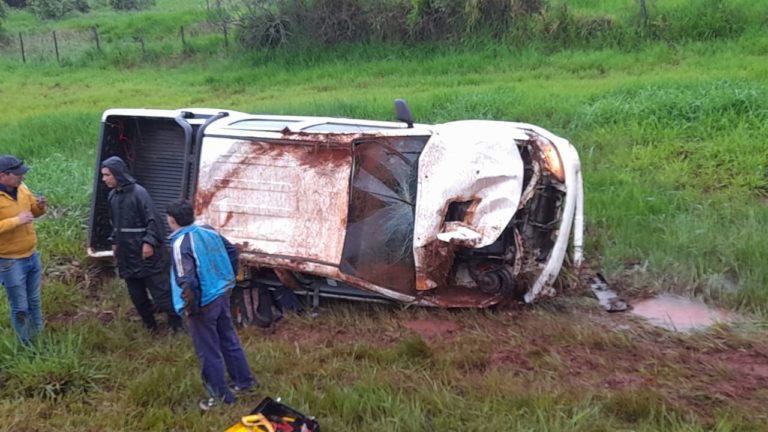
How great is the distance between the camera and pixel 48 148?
11.1m

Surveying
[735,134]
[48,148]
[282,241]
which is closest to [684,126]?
[735,134]

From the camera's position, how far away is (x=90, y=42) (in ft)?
82.3

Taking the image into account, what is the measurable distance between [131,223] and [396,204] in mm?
2053

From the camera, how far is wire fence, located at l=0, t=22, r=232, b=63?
21.6 metres

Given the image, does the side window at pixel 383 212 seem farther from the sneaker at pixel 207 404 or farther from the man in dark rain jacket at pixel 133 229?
the sneaker at pixel 207 404

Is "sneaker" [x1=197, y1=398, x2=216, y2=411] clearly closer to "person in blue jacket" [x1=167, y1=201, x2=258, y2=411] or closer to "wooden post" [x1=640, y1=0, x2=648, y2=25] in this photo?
"person in blue jacket" [x1=167, y1=201, x2=258, y2=411]

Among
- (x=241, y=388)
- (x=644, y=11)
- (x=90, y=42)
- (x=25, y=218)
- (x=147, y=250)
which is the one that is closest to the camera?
(x=241, y=388)

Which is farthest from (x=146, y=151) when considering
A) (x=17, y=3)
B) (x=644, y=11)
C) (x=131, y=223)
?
(x=17, y=3)

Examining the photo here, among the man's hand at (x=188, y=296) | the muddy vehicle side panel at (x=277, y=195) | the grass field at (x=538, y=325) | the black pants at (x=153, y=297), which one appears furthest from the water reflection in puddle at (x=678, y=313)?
the black pants at (x=153, y=297)

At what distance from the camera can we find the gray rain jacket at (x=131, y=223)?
5.69 m

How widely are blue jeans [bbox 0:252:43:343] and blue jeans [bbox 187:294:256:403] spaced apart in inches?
63.2

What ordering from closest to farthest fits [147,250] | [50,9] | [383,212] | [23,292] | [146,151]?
[23,292] → [147,250] → [383,212] → [146,151] → [50,9]

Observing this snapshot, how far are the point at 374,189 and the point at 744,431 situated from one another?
318 centimetres

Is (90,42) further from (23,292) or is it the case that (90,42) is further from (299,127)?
(23,292)
